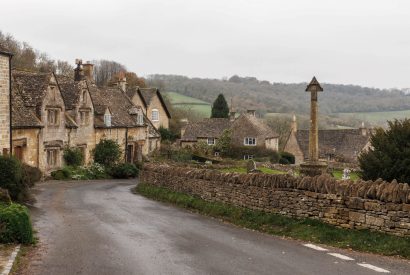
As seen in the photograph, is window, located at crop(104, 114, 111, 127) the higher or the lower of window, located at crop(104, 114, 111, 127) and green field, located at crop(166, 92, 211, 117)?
the lower

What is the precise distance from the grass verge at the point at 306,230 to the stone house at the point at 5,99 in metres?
14.1

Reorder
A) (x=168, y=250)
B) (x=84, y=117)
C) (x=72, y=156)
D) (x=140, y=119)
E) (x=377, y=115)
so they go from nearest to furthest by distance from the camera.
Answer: (x=168, y=250)
(x=72, y=156)
(x=84, y=117)
(x=140, y=119)
(x=377, y=115)

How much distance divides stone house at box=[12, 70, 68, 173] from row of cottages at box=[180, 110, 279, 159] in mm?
27893

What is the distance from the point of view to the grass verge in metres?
12.5

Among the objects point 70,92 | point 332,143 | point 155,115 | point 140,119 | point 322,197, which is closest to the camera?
point 322,197

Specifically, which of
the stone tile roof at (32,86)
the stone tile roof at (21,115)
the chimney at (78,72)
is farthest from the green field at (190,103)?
the stone tile roof at (21,115)

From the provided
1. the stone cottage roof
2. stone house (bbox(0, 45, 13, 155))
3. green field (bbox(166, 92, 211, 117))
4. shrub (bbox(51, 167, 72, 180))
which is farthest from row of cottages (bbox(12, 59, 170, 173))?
green field (bbox(166, 92, 211, 117))

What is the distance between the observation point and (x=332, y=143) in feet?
259

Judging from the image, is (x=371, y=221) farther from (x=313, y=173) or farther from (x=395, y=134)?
(x=395, y=134)

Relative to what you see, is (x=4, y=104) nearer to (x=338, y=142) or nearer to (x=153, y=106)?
(x=153, y=106)

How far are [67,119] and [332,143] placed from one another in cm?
4764

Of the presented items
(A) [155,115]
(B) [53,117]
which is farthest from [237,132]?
(B) [53,117]

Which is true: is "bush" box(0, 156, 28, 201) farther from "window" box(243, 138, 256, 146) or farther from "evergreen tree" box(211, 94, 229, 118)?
"evergreen tree" box(211, 94, 229, 118)

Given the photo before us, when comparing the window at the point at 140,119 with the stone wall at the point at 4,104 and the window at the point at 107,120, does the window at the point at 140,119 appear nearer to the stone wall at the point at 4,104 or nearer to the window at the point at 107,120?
the window at the point at 107,120
